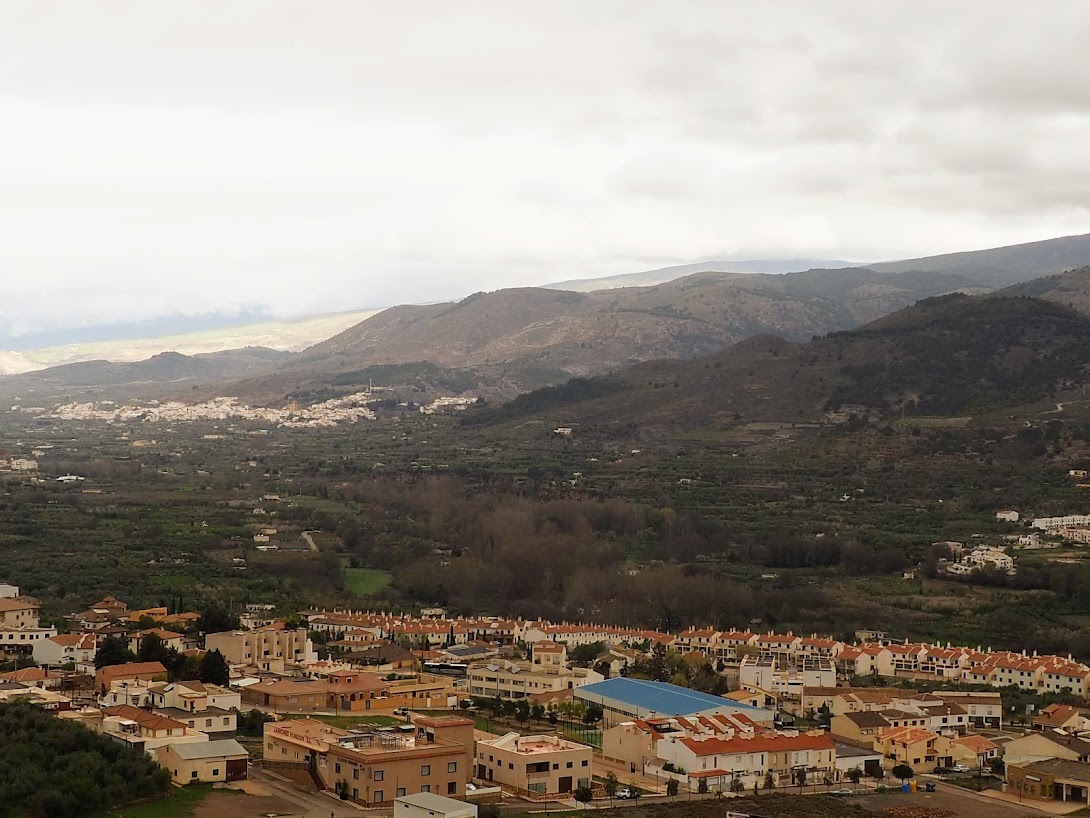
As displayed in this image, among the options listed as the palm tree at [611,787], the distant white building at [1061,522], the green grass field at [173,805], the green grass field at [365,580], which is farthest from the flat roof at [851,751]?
the distant white building at [1061,522]

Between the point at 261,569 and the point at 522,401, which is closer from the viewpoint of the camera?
the point at 261,569

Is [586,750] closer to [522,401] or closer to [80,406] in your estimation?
[522,401]

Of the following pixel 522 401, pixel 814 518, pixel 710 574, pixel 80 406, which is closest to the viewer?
pixel 710 574

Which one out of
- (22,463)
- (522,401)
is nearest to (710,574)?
(22,463)

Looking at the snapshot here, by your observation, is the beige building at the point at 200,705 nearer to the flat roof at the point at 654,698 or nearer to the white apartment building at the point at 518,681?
the white apartment building at the point at 518,681

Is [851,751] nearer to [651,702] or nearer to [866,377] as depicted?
[651,702]

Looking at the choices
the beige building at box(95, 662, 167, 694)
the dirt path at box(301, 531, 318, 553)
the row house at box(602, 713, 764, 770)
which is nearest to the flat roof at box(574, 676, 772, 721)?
the row house at box(602, 713, 764, 770)

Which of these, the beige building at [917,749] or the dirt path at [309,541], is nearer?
the beige building at [917,749]
